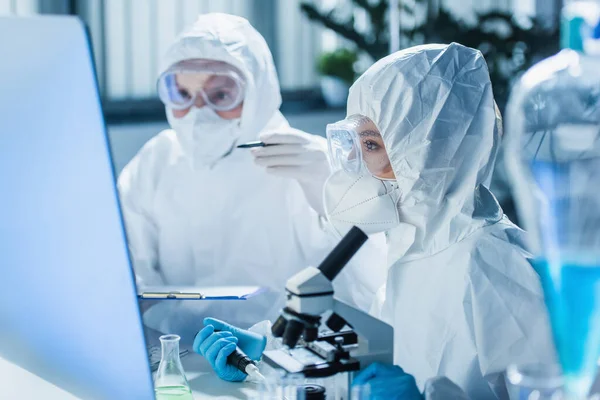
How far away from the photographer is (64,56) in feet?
2.41

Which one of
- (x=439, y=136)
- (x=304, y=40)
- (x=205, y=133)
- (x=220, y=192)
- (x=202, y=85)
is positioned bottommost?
(x=304, y=40)

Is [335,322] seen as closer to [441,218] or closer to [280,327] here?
[280,327]

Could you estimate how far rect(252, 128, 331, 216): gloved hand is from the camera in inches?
76.7

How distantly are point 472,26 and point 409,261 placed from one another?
2.85 metres

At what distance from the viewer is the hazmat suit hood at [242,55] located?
2.12 m

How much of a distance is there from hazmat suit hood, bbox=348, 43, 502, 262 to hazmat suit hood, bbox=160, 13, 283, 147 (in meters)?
0.74

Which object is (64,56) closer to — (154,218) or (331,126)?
(331,126)

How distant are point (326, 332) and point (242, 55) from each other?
3.60ft

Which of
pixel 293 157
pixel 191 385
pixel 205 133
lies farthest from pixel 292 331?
pixel 205 133

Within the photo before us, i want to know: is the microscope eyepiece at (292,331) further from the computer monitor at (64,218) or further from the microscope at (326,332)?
the computer monitor at (64,218)

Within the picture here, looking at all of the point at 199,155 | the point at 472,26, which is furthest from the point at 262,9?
the point at 199,155

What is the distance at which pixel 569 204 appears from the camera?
0.80m

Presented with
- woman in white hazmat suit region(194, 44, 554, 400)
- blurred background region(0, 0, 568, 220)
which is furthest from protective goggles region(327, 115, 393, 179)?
blurred background region(0, 0, 568, 220)

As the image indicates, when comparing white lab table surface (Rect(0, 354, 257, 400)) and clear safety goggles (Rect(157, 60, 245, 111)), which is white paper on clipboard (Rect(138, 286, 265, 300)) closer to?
white lab table surface (Rect(0, 354, 257, 400))
